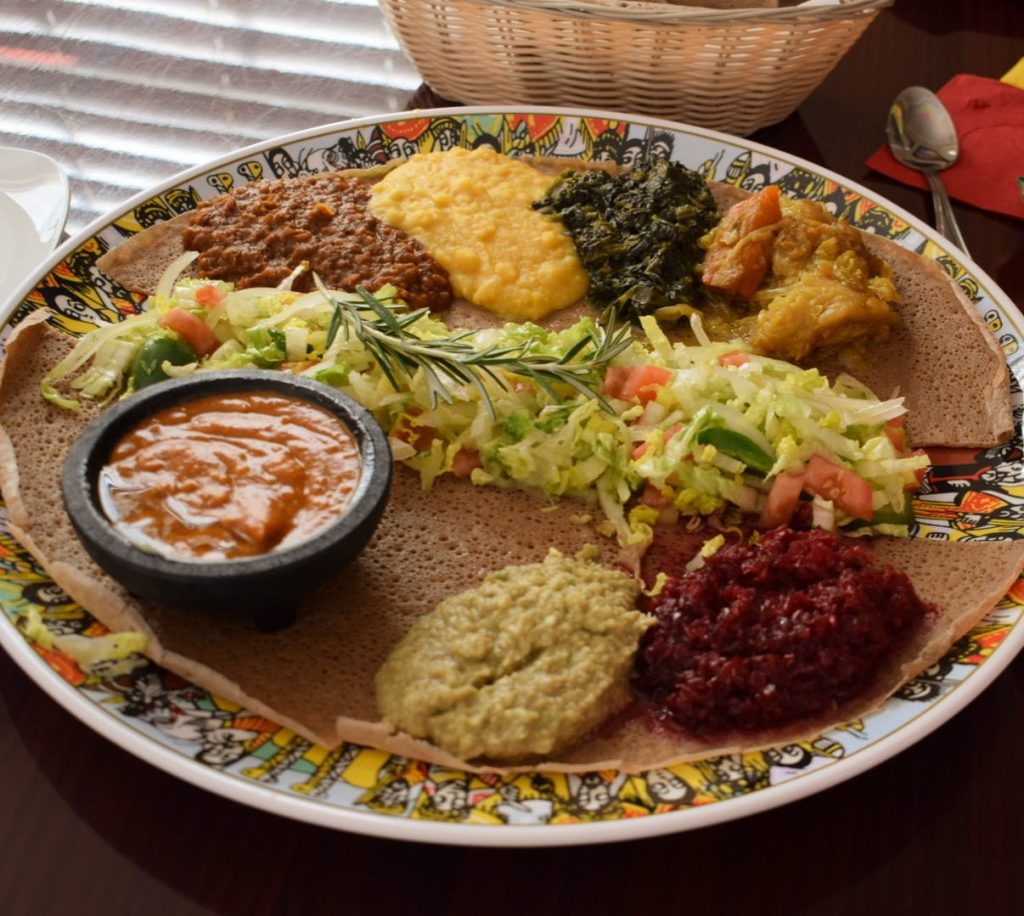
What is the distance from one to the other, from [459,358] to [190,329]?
0.98 meters

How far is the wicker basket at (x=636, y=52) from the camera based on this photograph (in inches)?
171

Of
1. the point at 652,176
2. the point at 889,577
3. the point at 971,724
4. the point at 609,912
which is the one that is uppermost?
the point at 652,176

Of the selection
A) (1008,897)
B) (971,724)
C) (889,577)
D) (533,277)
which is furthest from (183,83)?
(1008,897)

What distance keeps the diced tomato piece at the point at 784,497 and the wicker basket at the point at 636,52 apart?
203 cm

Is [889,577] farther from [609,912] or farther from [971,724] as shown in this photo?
[609,912]

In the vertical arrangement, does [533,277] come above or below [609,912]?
above

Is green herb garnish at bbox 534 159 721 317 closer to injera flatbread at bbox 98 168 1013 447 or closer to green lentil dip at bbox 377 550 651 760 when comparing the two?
injera flatbread at bbox 98 168 1013 447

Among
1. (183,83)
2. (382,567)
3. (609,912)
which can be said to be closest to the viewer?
(609,912)

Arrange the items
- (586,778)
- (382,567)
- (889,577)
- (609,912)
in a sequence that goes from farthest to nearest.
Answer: (382,567) → (889,577) → (586,778) → (609,912)

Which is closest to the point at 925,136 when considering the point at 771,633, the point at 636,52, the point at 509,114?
the point at 636,52

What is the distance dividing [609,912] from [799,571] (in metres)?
1.00

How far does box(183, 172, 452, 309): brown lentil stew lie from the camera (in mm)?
3998

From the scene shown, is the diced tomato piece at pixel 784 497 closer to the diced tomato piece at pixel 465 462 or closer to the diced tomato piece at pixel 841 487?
the diced tomato piece at pixel 841 487

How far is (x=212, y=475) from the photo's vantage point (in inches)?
107
